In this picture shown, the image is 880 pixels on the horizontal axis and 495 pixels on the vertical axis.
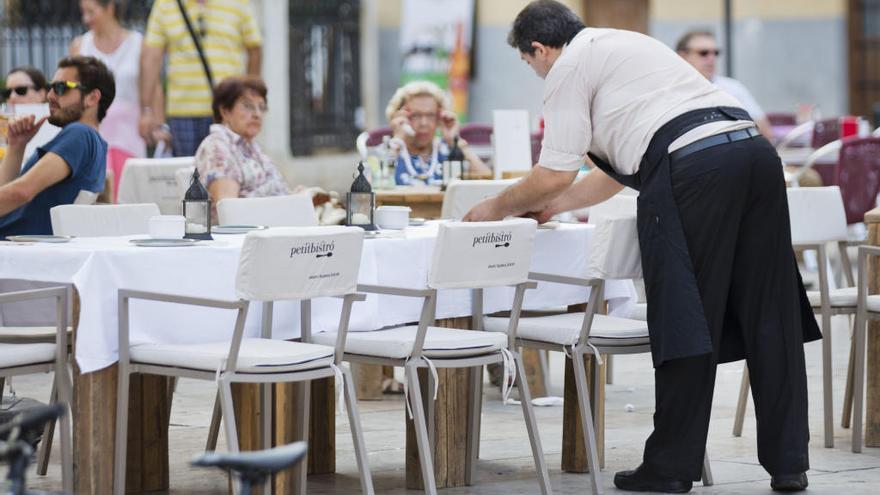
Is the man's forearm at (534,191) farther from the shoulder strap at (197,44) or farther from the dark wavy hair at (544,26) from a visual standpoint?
the shoulder strap at (197,44)

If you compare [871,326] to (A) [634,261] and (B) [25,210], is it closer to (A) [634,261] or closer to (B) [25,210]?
(A) [634,261]

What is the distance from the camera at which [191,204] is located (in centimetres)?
557

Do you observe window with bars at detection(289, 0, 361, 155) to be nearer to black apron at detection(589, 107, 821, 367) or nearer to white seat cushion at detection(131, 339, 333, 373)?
black apron at detection(589, 107, 821, 367)

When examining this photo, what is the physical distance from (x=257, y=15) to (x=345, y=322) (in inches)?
→ 439

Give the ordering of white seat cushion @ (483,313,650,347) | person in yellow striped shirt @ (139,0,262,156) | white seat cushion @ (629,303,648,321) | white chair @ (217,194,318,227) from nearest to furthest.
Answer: white seat cushion @ (483,313,650,347) < white seat cushion @ (629,303,648,321) < white chair @ (217,194,318,227) < person in yellow striped shirt @ (139,0,262,156)

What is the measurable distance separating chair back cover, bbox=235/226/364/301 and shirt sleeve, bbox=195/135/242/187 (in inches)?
111

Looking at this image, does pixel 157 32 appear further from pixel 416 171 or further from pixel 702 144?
pixel 702 144

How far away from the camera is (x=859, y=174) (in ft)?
34.6

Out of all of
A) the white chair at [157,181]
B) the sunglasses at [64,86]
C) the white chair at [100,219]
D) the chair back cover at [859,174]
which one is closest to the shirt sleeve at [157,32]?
the white chair at [157,181]

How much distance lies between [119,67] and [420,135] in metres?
2.19

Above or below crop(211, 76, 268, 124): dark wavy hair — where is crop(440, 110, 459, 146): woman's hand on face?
below

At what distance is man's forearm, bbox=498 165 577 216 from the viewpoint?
5.56 m

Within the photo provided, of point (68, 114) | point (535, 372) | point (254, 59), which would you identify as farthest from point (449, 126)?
point (68, 114)

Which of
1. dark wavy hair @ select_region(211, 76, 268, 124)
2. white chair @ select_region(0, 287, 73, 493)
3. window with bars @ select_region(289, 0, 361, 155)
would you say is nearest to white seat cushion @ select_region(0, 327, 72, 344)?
white chair @ select_region(0, 287, 73, 493)
